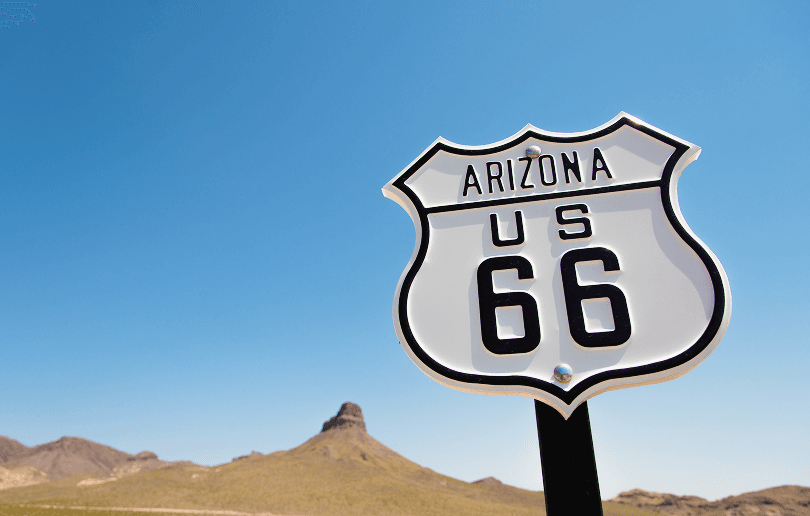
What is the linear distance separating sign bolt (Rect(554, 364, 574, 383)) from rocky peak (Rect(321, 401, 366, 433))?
153 metres

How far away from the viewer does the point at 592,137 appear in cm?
376

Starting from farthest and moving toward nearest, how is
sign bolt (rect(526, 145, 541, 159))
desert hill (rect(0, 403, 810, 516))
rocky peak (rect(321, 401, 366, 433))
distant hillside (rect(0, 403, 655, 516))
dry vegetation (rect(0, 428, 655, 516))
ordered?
rocky peak (rect(321, 401, 366, 433)) → desert hill (rect(0, 403, 810, 516)) → distant hillside (rect(0, 403, 655, 516)) → dry vegetation (rect(0, 428, 655, 516)) → sign bolt (rect(526, 145, 541, 159))

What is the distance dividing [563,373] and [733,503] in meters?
148

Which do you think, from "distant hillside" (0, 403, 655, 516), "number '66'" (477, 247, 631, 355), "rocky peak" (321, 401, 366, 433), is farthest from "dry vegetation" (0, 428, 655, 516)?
"number '66'" (477, 247, 631, 355)

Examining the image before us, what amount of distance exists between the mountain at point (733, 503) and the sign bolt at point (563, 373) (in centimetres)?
13085

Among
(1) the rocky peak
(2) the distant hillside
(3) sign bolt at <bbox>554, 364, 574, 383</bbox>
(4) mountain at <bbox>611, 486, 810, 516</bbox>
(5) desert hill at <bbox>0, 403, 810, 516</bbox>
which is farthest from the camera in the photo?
(1) the rocky peak

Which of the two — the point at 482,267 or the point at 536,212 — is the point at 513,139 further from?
the point at 482,267

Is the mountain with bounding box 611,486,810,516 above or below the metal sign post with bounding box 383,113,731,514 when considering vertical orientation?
below

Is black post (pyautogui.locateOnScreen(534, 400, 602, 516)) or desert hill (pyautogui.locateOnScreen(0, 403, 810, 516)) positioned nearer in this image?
black post (pyautogui.locateOnScreen(534, 400, 602, 516))

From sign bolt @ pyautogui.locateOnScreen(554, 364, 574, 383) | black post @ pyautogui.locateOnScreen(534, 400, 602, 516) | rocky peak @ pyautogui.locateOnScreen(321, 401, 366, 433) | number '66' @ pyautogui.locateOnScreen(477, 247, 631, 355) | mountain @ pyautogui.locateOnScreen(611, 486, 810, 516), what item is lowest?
mountain @ pyautogui.locateOnScreen(611, 486, 810, 516)

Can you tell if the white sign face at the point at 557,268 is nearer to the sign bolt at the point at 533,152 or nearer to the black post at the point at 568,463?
the sign bolt at the point at 533,152

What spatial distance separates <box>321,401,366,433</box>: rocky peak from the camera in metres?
148

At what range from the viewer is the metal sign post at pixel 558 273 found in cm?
300

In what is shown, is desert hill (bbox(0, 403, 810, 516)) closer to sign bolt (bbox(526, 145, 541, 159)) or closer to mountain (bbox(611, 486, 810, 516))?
mountain (bbox(611, 486, 810, 516))
